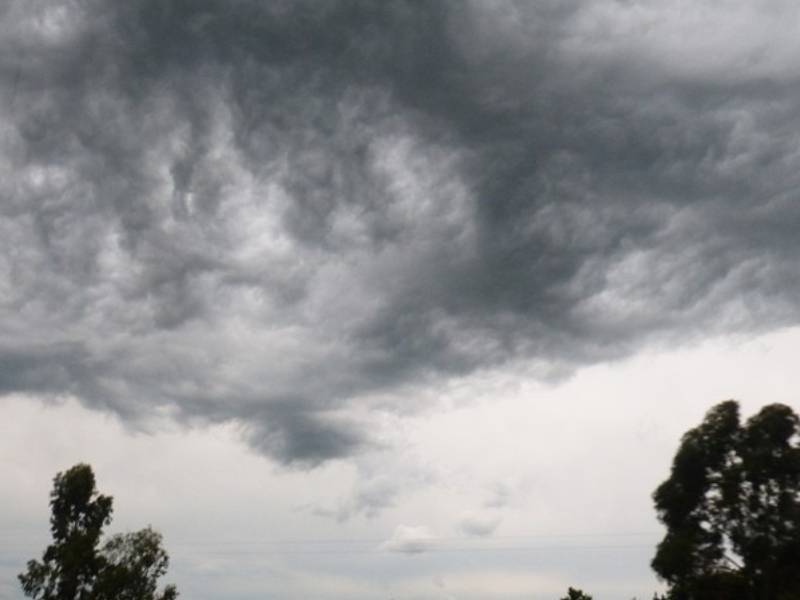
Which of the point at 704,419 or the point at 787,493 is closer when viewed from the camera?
the point at 787,493

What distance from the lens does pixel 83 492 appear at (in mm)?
57062

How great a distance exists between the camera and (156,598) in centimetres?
5822

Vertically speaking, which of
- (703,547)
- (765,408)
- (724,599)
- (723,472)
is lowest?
(724,599)

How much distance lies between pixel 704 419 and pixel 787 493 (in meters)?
6.71

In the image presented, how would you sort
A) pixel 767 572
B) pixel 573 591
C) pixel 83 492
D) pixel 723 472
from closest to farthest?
pixel 767 572 < pixel 723 472 < pixel 83 492 < pixel 573 591

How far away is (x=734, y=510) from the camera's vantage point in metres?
44.6

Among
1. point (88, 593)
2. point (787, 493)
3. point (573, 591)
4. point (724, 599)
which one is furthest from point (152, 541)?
point (787, 493)

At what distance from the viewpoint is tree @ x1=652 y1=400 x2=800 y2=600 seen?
42909mm

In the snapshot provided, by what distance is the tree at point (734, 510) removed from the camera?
4291 cm

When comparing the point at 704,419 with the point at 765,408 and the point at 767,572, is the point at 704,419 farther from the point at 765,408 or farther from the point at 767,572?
the point at 767,572

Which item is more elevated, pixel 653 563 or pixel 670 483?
pixel 670 483

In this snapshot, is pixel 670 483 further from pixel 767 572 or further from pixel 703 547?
pixel 767 572

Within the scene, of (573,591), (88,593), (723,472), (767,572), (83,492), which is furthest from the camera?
(573,591)

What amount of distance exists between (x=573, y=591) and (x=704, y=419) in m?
21.8
